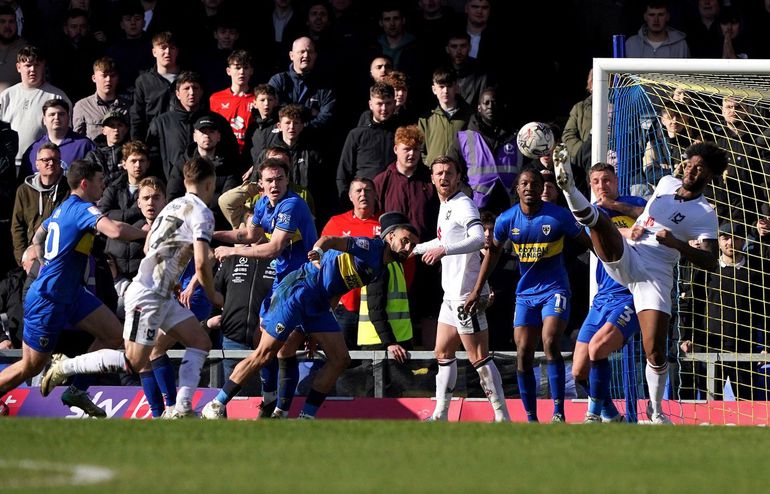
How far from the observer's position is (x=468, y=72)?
1455 cm

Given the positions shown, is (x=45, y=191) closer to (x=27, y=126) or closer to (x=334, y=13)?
(x=27, y=126)

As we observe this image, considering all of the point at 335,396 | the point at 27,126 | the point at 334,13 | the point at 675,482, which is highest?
the point at 334,13

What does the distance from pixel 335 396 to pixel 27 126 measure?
506cm

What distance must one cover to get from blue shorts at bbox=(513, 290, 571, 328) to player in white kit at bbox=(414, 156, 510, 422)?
0.32 m

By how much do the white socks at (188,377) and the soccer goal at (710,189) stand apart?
154 inches

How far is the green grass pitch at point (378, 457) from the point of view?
6391 millimetres

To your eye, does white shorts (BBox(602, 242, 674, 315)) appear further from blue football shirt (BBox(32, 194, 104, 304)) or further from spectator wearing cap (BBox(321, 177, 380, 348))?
blue football shirt (BBox(32, 194, 104, 304))

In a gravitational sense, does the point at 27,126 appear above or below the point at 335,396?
above

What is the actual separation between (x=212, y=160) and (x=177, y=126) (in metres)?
0.81

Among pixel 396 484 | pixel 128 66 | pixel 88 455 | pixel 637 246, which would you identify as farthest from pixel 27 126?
pixel 396 484

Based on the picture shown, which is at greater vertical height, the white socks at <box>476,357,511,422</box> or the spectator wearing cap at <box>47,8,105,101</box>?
the spectator wearing cap at <box>47,8,105,101</box>

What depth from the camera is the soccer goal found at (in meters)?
12.0

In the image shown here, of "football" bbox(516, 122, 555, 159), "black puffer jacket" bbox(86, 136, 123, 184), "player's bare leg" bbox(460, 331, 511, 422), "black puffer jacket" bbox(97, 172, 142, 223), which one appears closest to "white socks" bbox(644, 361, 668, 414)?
"player's bare leg" bbox(460, 331, 511, 422)

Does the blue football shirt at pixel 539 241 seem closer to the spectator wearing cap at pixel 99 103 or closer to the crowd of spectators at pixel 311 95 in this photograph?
the crowd of spectators at pixel 311 95
